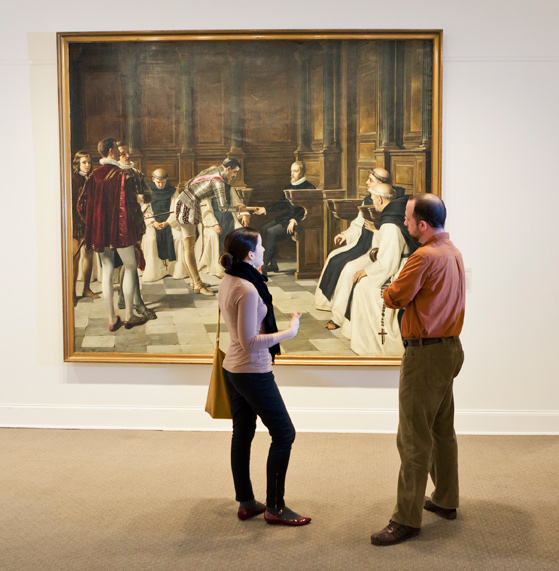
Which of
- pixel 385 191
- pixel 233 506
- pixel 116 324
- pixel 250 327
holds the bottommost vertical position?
pixel 233 506

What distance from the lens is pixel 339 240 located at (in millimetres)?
5289

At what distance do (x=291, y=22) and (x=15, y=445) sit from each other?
157 inches

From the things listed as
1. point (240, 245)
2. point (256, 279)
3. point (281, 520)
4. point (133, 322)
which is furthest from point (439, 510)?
point (133, 322)

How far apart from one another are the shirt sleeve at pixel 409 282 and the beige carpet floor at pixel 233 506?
51.3 inches

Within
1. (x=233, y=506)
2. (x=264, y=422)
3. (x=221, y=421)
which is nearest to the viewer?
(x=264, y=422)

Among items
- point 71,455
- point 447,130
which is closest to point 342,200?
point 447,130

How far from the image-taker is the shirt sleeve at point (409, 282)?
131 inches

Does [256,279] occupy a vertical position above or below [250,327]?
above

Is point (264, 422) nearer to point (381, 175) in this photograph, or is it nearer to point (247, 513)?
point (247, 513)

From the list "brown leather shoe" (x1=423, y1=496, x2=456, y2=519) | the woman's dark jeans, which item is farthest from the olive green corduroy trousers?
the woman's dark jeans

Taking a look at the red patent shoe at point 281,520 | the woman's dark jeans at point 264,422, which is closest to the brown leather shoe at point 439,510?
the red patent shoe at point 281,520

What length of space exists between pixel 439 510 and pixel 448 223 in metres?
2.39

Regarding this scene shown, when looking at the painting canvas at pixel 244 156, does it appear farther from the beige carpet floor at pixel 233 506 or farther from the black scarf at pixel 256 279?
the black scarf at pixel 256 279

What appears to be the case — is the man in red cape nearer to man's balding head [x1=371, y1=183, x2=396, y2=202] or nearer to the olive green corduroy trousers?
man's balding head [x1=371, y1=183, x2=396, y2=202]
